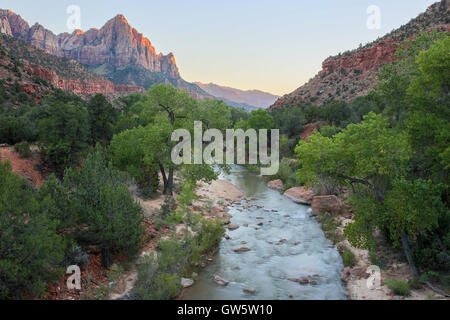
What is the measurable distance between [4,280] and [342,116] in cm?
4789

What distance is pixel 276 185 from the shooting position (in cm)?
3045

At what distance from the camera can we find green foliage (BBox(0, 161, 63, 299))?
789 cm

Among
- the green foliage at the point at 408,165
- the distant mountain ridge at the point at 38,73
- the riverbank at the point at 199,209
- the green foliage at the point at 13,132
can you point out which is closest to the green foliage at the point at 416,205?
the green foliage at the point at 408,165

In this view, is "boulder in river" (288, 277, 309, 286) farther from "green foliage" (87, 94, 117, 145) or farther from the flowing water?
"green foliage" (87, 94, 117, 145)

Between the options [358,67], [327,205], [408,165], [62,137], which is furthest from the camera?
[358,67]

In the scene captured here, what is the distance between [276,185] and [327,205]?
977 cm

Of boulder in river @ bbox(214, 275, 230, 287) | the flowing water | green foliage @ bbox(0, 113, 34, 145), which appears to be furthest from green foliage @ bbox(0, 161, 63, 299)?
green foliage @ bbox(0, 113, 34, 145)

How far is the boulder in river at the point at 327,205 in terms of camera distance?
20562 millimetres

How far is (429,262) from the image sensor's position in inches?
414

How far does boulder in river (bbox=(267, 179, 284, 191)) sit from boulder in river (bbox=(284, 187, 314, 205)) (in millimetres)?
2539

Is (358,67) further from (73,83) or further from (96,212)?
(96,212)

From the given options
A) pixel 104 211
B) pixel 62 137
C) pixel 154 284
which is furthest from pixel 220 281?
pixel 62 137

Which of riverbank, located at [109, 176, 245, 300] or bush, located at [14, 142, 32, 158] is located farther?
bush, located at [14, 142, 32, 158]
